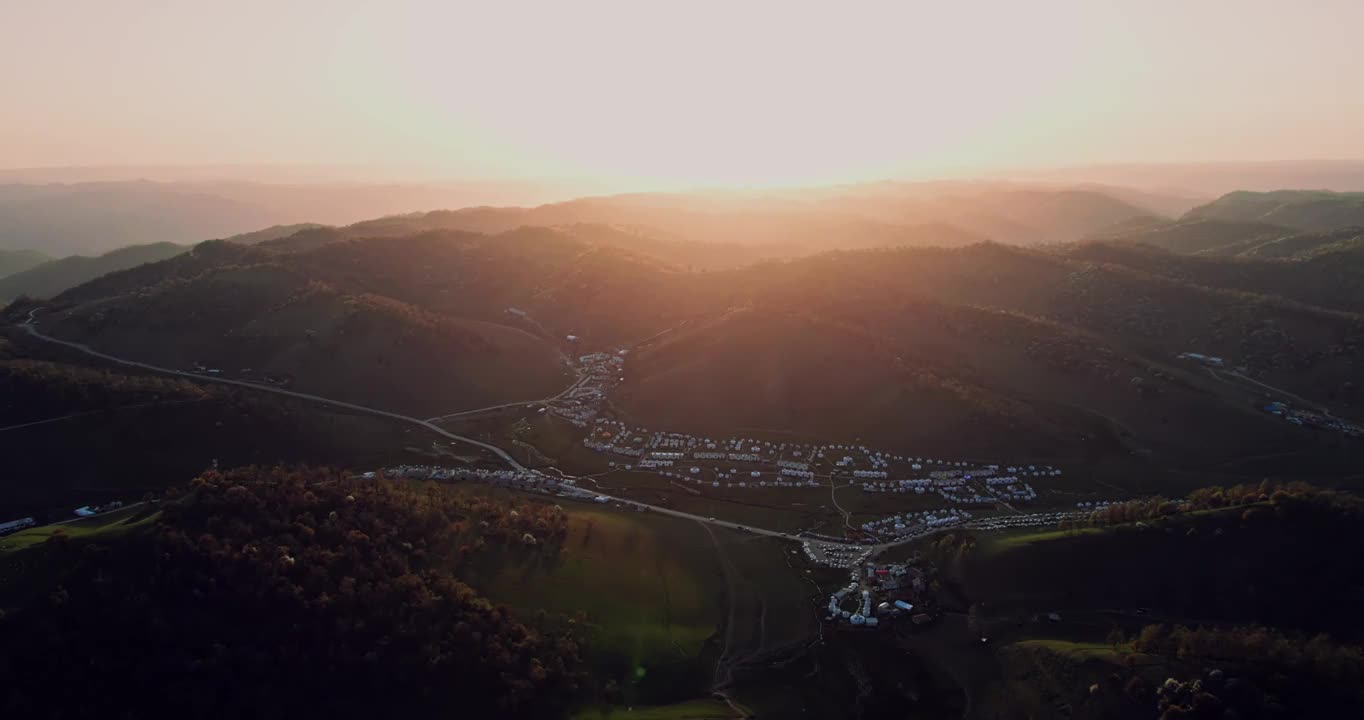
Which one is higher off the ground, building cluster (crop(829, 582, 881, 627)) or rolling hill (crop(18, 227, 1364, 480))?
rolling hill (crop(18, 227, 1364, 480))

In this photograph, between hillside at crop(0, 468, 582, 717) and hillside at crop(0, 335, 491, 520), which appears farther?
hillside at crop(0, 335, 491, 520)

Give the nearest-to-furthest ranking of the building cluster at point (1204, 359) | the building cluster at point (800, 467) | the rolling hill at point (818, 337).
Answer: the building cluster at point (800, 467)
the rolling hill at point (818, 337)
the building cluster at point (1204, 359)

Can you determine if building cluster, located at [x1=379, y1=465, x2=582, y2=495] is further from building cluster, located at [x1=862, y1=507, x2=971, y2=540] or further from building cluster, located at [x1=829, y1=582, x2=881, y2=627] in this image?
building cluster, located at [x1=862, y1=507, x2=971, y2=540]

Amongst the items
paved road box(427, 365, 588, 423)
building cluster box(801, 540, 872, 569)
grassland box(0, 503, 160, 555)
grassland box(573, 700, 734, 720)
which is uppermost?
grassland box(0, 503, 160, 555)

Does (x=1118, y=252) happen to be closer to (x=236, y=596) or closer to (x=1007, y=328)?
(x=1007, y=328)

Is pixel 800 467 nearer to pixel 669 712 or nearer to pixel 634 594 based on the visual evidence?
pixel 634 594

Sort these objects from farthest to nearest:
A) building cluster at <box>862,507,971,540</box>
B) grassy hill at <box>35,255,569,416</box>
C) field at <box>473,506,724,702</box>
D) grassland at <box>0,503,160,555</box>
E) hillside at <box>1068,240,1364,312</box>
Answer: hillside at <box>1068,240,1364,312</box>, grassy hill at <box>35,255,569,416</box>, building cluster at <box>862,507,971,540</box>, field at <box>473,506,724,702</box>, grassland at <box>0,503,160,555</box>

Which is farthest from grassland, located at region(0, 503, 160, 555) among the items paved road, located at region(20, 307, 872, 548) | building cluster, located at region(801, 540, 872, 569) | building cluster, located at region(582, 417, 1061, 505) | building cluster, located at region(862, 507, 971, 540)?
building cluster, located at region(862, 507, 971, 540)

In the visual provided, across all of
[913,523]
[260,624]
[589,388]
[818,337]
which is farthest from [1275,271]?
[260,624]

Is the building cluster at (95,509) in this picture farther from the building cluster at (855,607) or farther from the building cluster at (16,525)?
the building cluster at (855,607)

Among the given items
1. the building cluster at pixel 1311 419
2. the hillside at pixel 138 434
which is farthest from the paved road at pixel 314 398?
the building cluster at pixel 1311 419

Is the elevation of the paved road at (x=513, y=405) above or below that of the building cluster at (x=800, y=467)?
above
